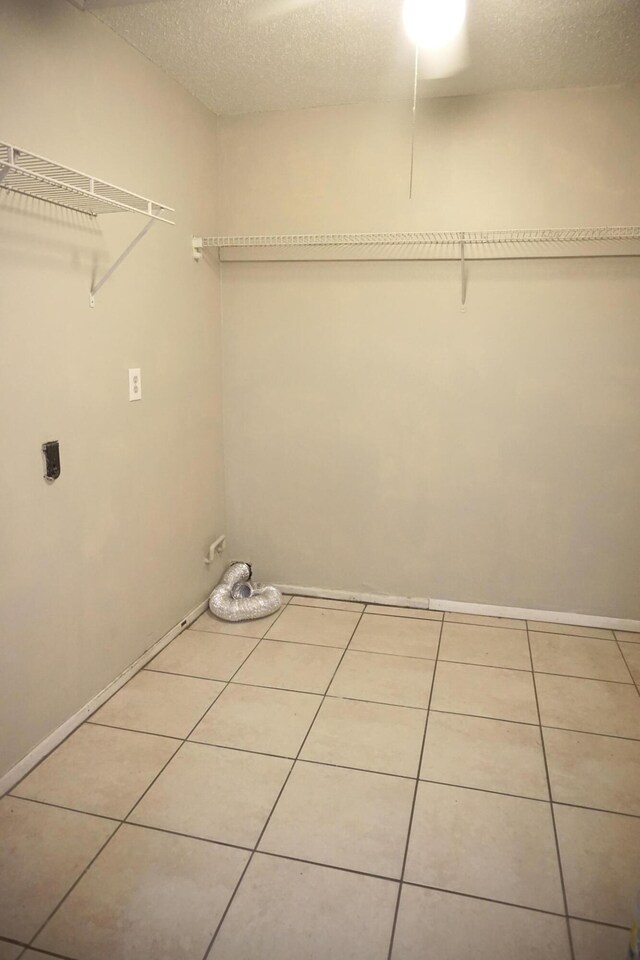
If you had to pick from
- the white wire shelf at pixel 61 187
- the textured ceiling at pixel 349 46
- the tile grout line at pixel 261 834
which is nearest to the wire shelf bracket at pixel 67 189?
the white wire shelf at pixel 61 187

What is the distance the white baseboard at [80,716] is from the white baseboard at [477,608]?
0.69m

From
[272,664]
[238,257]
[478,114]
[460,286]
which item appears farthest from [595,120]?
[272,664]

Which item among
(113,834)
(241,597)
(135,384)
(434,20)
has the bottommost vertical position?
(113,834)

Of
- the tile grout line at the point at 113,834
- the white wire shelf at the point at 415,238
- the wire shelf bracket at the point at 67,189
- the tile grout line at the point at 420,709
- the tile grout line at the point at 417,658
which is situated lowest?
the tile grout line at the point at 113,834

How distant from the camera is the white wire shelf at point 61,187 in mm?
1709

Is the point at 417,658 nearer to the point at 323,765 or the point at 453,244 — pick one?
the point at 323,765

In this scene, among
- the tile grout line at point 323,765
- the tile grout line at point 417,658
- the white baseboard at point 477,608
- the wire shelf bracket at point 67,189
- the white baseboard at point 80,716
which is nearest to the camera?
the wire shelf bracket at point 67,189

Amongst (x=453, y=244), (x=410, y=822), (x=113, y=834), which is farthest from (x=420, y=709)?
(x=453, y=244)

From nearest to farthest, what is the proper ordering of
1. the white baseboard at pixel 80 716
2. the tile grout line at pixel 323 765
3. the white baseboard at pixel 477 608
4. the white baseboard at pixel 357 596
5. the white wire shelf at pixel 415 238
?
the tile grout line at pixel 323 765
the white baseboard at pixel 80 716
the white wire shelf at pixel 415 238
the white baseboard at pixel 477 608
the white baseboard at pixel 357 596

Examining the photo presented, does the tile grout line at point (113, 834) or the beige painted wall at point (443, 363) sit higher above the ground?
the beige painted wall at point (443, 363)

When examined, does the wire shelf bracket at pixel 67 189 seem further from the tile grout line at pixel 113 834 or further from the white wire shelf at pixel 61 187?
the tile grout line at pixel 113 834

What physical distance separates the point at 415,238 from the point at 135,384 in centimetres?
141

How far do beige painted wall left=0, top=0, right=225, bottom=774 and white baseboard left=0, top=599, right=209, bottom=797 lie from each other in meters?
0.03

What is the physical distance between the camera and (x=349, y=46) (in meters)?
2.41
